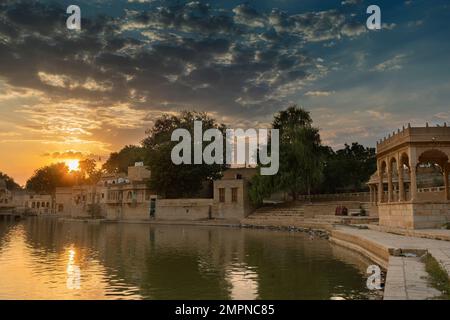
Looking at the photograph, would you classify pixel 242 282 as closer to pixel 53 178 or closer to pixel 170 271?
pixel 170 271

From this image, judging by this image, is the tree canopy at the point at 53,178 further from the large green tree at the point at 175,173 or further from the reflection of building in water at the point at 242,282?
the reflection of building in water at the point at 242,282

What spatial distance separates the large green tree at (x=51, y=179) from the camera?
9731 cm

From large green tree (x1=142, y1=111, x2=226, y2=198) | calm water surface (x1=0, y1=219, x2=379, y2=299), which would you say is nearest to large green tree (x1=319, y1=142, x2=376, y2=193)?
large green tree (x1=142, y1=111, x2=226, y2=198)

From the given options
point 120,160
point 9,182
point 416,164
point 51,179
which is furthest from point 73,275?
point 9,182

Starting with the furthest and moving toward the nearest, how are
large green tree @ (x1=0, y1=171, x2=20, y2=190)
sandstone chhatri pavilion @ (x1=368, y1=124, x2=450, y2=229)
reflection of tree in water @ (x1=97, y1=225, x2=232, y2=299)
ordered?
large green tree @ (x1=0, y1=171, x2=20, y2=190)
sandstone chhatri pavilion @ (x1=368, y1=124, x2=450, y2=229)
reflection of tree in water @ (x1=97, y1=225, x2=232, y2=299)

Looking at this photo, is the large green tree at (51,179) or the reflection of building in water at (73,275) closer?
the reflection of building in water at (73,275)

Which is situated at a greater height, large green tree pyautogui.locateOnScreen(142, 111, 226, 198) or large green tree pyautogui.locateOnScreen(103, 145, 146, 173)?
large green tree pyautogui.locateOnScreen(103, 145, 146, 173)

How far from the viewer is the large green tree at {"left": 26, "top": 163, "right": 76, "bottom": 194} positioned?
97.3 meters

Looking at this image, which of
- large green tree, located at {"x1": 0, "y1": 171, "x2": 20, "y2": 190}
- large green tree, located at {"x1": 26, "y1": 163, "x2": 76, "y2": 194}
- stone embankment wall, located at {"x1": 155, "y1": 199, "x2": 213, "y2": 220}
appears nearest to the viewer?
stone embankment wall, located at {"x1": 155, "y1": 199, "x2": 213, "y2": 220}

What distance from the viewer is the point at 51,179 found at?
97.6 m
